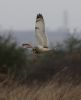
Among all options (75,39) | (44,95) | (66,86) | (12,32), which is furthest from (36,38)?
(75,39)

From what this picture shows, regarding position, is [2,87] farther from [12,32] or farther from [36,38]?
[12,32]

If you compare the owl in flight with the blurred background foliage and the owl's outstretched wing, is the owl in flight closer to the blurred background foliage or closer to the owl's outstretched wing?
the owl's outstretched wing

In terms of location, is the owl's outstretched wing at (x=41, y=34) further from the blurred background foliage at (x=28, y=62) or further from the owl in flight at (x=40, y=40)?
the blurred background foliage at (x=28, y=62)

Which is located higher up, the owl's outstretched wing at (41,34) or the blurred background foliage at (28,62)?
the owl's outstretched wing at (41,34)

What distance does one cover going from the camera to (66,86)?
34.9ft

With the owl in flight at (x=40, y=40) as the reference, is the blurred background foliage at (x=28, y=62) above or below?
below

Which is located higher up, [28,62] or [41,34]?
[41,34]

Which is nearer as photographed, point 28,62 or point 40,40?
point 40,40

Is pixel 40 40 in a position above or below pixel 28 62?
above

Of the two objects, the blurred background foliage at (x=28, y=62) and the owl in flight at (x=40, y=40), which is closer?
the owl in flight at (x=40, y=40)

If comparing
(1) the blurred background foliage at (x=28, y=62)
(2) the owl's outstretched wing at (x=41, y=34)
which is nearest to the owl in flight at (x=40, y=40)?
(2) the owl's outstretched wing at (x=41, y=34)

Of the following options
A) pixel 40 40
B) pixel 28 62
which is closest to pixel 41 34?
pixel 40 40

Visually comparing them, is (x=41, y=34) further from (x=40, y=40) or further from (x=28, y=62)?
(x=28, y=62)

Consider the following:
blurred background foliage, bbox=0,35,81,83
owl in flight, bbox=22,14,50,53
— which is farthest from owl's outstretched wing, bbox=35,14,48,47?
blurred background foliage, bbox=0,35,81,83
